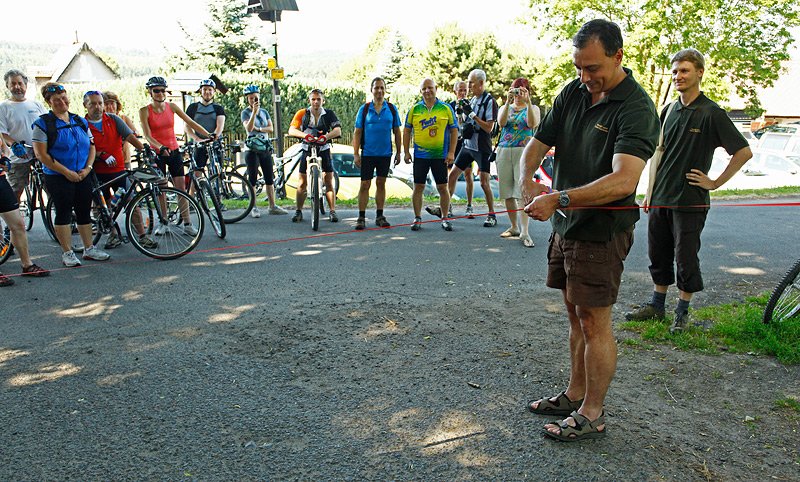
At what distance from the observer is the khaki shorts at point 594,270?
329 centimetres

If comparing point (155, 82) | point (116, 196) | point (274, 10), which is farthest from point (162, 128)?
point (274, 10)

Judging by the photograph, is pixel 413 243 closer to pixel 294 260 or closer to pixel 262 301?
pixel 294 260

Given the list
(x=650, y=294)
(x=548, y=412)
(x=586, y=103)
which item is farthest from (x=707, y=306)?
(x=586, y=103)

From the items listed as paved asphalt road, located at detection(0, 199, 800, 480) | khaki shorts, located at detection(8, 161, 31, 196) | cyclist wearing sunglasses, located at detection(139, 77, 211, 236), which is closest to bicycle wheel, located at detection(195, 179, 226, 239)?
paved asphalt road, located at detection(0, 199, 800, 480)

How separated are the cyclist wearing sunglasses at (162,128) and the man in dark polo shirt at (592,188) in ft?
20.2

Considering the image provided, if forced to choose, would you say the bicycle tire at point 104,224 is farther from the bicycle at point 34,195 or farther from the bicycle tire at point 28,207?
the bicycle tire at point 28,207

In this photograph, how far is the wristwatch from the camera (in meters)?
3.12

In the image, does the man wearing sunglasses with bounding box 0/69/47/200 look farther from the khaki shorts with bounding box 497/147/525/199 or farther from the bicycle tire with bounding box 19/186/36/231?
the khaki shorts with bounding box 497/147/525/199

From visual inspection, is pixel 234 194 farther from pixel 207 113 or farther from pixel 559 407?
pixel 559 407

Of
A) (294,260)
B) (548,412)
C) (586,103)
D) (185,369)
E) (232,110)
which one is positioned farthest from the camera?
(232,110)

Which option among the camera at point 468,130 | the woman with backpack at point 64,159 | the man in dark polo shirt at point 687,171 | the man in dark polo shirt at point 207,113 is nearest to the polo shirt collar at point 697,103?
the man in dark polo shirt at point 687,171

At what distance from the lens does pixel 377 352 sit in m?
4.64

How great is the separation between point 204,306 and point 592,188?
150 inches

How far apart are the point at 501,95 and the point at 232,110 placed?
27133mm
